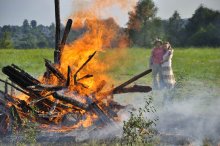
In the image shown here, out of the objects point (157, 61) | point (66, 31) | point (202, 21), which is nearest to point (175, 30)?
point (202, 21)

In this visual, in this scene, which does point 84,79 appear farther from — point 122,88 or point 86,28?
point 86,28

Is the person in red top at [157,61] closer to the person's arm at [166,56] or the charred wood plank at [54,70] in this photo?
the person's arm at [166,56]

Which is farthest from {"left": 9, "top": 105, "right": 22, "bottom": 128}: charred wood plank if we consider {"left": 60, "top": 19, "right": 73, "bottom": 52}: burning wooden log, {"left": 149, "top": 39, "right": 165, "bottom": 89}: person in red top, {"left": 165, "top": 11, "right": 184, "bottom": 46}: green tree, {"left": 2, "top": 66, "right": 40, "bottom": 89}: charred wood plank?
{"left": 165, "top": 11, "right": 184, "bottom": 46}: green tree

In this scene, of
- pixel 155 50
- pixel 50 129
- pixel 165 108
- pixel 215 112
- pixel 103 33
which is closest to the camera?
pixel 50 129

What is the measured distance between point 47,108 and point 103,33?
2.47 metres

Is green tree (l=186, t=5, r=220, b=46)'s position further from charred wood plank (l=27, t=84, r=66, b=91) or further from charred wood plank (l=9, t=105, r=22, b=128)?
charred wood plank (l=9, t=105, r=22, b=128)

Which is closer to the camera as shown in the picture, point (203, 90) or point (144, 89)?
point (144, 89)

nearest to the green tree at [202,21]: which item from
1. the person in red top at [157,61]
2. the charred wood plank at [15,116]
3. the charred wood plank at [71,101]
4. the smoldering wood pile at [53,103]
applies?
the person in red top at [157,61]

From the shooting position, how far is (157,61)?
1681 centimetres

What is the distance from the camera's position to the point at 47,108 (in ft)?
29.1

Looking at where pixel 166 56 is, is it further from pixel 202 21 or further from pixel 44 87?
pixel 202 21

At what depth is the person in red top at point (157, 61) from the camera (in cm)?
1647

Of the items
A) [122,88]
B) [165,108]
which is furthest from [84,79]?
[165,108]

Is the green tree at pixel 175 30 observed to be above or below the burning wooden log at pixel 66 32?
above
